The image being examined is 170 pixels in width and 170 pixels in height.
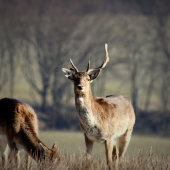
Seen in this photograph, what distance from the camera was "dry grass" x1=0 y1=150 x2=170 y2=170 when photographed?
13.7 ft

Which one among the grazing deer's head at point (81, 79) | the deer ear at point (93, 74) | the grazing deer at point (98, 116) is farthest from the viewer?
the deer ear at point (93, 74)

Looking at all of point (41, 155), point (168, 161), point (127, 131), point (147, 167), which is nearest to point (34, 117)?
point (41, 155)

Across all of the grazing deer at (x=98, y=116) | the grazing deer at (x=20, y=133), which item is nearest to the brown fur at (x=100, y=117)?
the grazing deer at (x=98, y=116)

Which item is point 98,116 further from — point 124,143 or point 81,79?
point 124,143

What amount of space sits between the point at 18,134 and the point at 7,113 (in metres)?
0.55

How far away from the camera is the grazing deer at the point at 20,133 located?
3908 millimetres

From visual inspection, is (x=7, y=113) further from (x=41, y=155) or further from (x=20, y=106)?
(x=41, y=155)

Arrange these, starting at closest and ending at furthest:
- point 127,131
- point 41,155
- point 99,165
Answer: point 41,155 → point 99,165 → point 127,131

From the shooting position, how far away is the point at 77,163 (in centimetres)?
453

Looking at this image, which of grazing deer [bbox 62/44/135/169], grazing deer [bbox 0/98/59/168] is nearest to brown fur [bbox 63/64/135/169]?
grazing deer [bbox 62/44/135/169]

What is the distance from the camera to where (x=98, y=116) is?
4.22 metres

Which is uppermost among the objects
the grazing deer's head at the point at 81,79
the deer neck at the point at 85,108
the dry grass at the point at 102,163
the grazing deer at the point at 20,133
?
the grazing deer's head at the point at 81,79

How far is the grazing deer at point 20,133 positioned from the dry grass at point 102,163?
160 mm

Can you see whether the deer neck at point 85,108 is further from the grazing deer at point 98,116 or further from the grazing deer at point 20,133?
the grazing deer at point 20,133
